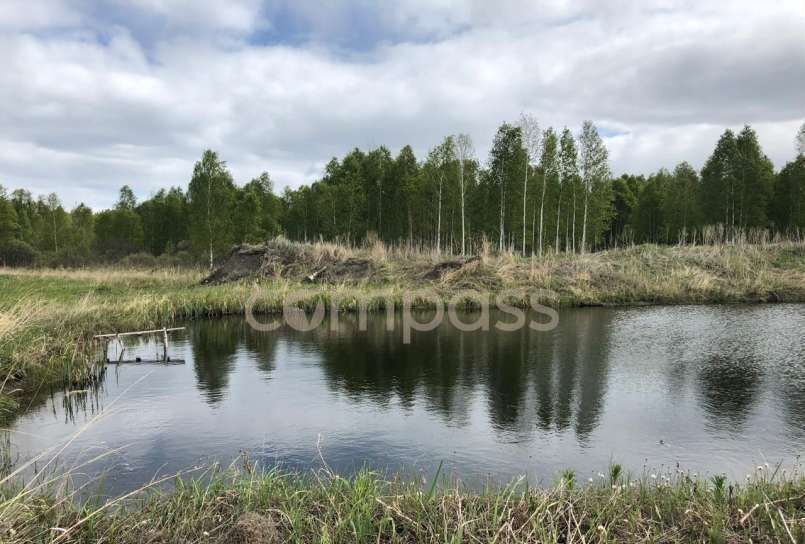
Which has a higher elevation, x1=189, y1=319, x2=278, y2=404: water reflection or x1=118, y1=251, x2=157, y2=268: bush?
x1=118, y1=251, x2=157, y2=268: bush

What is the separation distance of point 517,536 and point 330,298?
18233 millimetres

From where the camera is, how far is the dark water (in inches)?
279

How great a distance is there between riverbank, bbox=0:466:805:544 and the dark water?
1.69m

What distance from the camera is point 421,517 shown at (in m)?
4.42

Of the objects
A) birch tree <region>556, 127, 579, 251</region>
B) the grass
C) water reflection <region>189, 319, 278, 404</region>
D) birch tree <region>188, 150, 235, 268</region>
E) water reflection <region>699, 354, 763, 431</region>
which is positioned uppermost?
birch tree <region>556, 127, 579, 251</region>

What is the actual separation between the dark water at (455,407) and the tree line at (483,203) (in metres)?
17.0

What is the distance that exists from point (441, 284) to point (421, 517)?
20.4m

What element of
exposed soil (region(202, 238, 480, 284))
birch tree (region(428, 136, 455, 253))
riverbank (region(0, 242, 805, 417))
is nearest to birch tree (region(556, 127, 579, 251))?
birch tree (region(428, 136, 455, 253))

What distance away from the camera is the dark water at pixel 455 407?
279 inches

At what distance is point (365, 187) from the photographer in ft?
149

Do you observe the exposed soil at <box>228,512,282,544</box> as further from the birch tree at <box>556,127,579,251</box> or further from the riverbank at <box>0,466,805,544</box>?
the birch tree at <box>556,127,579,251</box>

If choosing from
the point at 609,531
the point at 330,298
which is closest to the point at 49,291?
the point at 330,298

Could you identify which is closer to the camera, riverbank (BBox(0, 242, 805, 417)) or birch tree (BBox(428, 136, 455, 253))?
riverbank (BBox(0, 242, 805, 417))

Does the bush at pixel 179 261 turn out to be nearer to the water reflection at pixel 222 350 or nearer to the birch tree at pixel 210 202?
the birch tree at pixel 210 202
